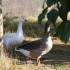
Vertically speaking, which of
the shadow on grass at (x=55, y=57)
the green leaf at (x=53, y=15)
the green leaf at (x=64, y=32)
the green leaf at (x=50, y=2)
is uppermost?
the green leaf at (x=50, y=2)

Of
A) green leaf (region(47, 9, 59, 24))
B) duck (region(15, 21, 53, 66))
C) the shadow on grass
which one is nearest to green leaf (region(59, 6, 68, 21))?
green leaf (region(47, 9, 59, 24))

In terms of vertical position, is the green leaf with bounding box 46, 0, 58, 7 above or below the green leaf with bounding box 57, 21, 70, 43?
above

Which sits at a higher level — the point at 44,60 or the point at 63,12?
the point at 63,12

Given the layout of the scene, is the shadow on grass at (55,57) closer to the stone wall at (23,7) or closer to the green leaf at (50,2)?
the stone wall at (23,7)

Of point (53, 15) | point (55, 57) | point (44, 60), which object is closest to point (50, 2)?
point (53, 15)

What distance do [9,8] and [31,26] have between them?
1.32 metres

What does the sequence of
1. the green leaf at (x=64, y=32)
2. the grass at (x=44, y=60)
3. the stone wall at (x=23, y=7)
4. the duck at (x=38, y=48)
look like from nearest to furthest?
the green leaf at (x=64, y=32) < the grass at (x=44, y=60) < the duck at (x=38, y=48) < the stone wall at (x=23, y=7)

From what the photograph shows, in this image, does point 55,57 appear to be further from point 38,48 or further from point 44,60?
point 38,48

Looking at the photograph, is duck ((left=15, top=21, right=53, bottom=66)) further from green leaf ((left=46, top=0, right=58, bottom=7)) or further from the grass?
green leaf ((left=46, top=0, right=58, bottom=7))

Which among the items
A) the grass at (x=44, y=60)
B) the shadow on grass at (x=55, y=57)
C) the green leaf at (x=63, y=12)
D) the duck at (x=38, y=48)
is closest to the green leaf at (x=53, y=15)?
the green leaf at (x=63, y=12)

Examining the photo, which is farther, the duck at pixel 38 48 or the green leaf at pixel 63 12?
the duck at pixel 38 48

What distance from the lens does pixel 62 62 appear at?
6277 mm

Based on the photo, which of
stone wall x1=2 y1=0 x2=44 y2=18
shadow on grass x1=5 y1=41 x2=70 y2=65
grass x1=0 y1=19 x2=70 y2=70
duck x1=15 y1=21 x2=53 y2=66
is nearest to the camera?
grass x1=0 y1=19 x2=70 y2=70

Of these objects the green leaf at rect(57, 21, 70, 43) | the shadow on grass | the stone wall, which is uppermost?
the green leaf at rect(57, 21, 70, 43)
